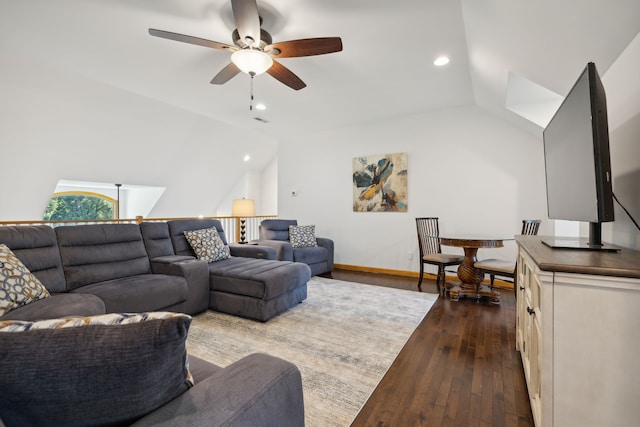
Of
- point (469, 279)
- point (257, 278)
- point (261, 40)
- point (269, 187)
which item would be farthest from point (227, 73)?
point (269, 187)

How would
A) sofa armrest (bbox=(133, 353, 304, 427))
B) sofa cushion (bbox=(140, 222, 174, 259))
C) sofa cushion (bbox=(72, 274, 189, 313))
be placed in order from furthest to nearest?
sofa cushion (bbox=(140, 222, 174, 259)), sofa cushion (bbox=(72, 274, 189, 313)), sofa armrest (bbox=(133, 353, 304, 427))

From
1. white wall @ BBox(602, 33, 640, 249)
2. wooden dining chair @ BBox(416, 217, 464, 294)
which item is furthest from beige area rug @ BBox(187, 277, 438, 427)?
white wall @ BBox(602, 33, 640, 249)

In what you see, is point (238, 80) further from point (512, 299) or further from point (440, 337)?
point (512, 299)

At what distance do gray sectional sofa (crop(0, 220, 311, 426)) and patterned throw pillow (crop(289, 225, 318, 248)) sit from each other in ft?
3.37

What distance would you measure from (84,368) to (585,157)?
1932 millimetres

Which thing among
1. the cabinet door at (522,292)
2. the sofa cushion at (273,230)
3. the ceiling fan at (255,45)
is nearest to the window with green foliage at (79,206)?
the sofa cushion at (273,230)

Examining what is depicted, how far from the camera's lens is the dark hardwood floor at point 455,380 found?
1532 mm

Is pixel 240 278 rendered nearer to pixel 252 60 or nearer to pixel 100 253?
pixel 100 253

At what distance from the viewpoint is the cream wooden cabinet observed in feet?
3.41

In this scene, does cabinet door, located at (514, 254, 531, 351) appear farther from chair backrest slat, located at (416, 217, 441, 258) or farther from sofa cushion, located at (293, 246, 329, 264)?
sofa cushion, located at (293, 246, 329, 264)

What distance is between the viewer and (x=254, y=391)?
30.6 inches

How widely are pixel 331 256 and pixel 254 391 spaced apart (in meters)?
4.16

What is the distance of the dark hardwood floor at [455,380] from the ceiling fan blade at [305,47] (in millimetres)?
2362

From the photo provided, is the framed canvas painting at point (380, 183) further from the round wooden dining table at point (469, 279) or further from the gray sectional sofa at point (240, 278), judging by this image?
the gray sectional sofa at point (240, 278)
